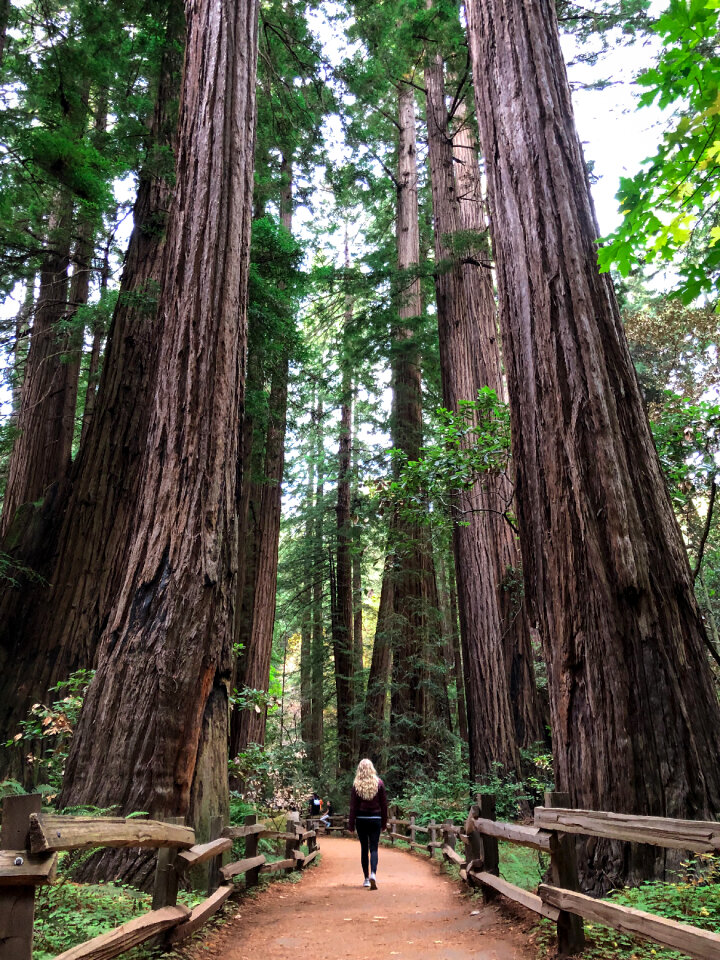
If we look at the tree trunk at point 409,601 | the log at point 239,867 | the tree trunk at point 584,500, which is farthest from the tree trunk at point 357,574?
the tree trunk at point 584,500

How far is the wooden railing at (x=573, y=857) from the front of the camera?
2730 mm

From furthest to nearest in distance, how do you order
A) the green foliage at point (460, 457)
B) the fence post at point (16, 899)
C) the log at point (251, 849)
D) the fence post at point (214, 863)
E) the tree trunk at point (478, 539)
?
the tree trunk at point (478, 539), the green foliage at point (460, 457), the log at point (251, 849), the fence post at point (214, 863), the fence post at point (16, 899)

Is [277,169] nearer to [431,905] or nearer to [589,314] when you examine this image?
[589,314]

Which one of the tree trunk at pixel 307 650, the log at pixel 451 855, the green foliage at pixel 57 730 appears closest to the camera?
the green foliage at pixel 57 730

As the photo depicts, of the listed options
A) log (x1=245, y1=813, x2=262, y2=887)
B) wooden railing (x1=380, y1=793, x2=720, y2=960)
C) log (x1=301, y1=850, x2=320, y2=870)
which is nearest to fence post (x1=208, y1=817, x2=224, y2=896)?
log (x1=245, y1=813, x2=262, y2=887)

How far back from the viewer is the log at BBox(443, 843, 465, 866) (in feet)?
31.3

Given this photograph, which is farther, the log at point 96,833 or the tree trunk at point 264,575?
the tree trunk at point 264,575

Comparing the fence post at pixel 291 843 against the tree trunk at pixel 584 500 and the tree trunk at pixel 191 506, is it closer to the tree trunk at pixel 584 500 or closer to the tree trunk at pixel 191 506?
the tree trunk at pixel 191 506

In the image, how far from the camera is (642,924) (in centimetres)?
297

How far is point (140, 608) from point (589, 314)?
4543 millimetres

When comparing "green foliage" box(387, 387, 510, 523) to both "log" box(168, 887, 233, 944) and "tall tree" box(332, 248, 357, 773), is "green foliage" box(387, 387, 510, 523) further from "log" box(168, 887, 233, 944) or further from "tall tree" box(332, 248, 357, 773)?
"tall tree" box(332, 248, 357, 773)

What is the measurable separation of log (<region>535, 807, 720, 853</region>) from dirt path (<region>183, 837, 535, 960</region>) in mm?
900

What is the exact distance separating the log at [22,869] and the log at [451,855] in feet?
27.1

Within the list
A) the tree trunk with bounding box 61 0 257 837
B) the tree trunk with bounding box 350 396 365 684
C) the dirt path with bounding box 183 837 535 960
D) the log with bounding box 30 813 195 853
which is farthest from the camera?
the tree trunk with bounding box 350 396 365 684
